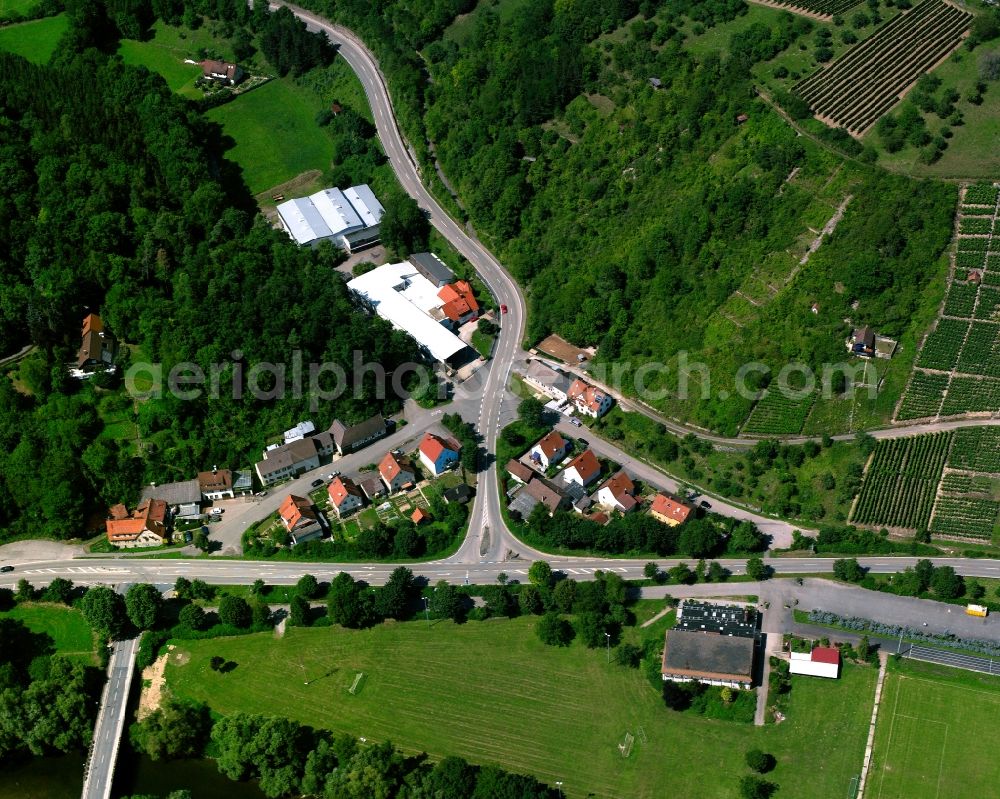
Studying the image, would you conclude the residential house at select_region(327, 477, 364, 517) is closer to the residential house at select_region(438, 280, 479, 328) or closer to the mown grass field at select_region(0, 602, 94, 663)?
the mown grass field at select_region(0, 602, 94, 663)

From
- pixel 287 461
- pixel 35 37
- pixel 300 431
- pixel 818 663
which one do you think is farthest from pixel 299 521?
pixel 35 37

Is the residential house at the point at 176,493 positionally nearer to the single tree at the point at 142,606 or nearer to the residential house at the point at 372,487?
the single tree at the point at 142,606

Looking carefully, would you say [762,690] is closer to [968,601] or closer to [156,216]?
[968,601]

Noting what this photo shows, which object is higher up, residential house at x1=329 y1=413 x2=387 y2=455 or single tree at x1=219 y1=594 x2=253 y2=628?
residential house at x1=329 y1=413 x2=387 y2=455

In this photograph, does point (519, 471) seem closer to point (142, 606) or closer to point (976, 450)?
point (142, 606)

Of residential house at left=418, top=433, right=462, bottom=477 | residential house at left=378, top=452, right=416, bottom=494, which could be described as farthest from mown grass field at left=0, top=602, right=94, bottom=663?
residential house at left=418, top=433, right=462, bottom=477
